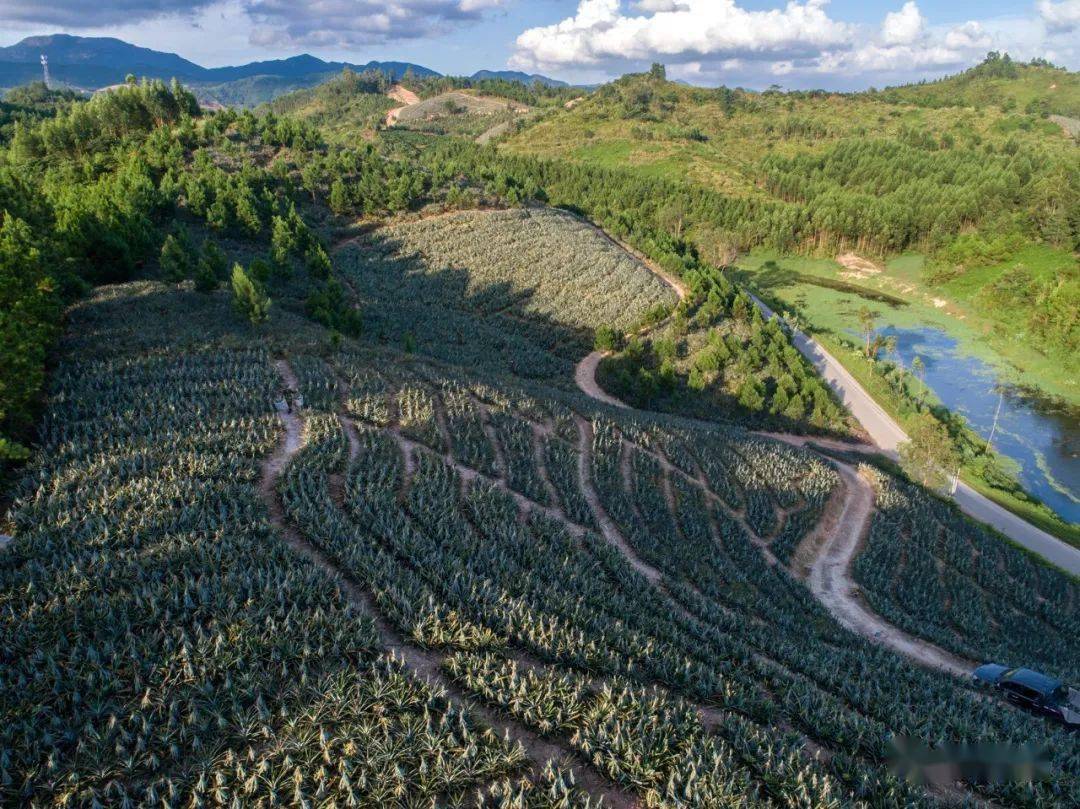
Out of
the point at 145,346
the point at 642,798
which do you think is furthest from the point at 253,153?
the point at 642,798

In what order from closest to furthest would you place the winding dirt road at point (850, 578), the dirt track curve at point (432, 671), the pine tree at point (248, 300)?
the dirt track curve at point (432, 671) < the winding dirt road at point (850, 578) < the pine tree at point (248, 300)

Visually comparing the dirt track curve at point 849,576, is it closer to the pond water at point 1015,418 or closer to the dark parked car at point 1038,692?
the dark parked car at point 1038,692

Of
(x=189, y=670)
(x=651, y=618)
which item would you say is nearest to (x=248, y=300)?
(x=189, y=670)

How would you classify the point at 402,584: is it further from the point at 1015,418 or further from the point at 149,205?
the point at 1015,418

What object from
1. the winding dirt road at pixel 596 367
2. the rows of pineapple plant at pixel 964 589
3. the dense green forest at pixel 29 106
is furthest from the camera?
the dense green forest at pixel 29 106

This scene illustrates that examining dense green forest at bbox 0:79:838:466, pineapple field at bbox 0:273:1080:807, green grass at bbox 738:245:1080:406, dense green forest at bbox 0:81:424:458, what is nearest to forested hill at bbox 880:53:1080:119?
green grass at bbox 738:245:1080:406

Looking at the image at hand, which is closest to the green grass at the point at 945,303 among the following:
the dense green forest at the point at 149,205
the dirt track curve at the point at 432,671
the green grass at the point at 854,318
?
the green grass at the point at 854,318

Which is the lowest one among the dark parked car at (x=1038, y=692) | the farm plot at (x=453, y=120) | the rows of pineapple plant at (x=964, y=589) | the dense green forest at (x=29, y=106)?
the rows of pineapple plant at (x=964, y=589)
